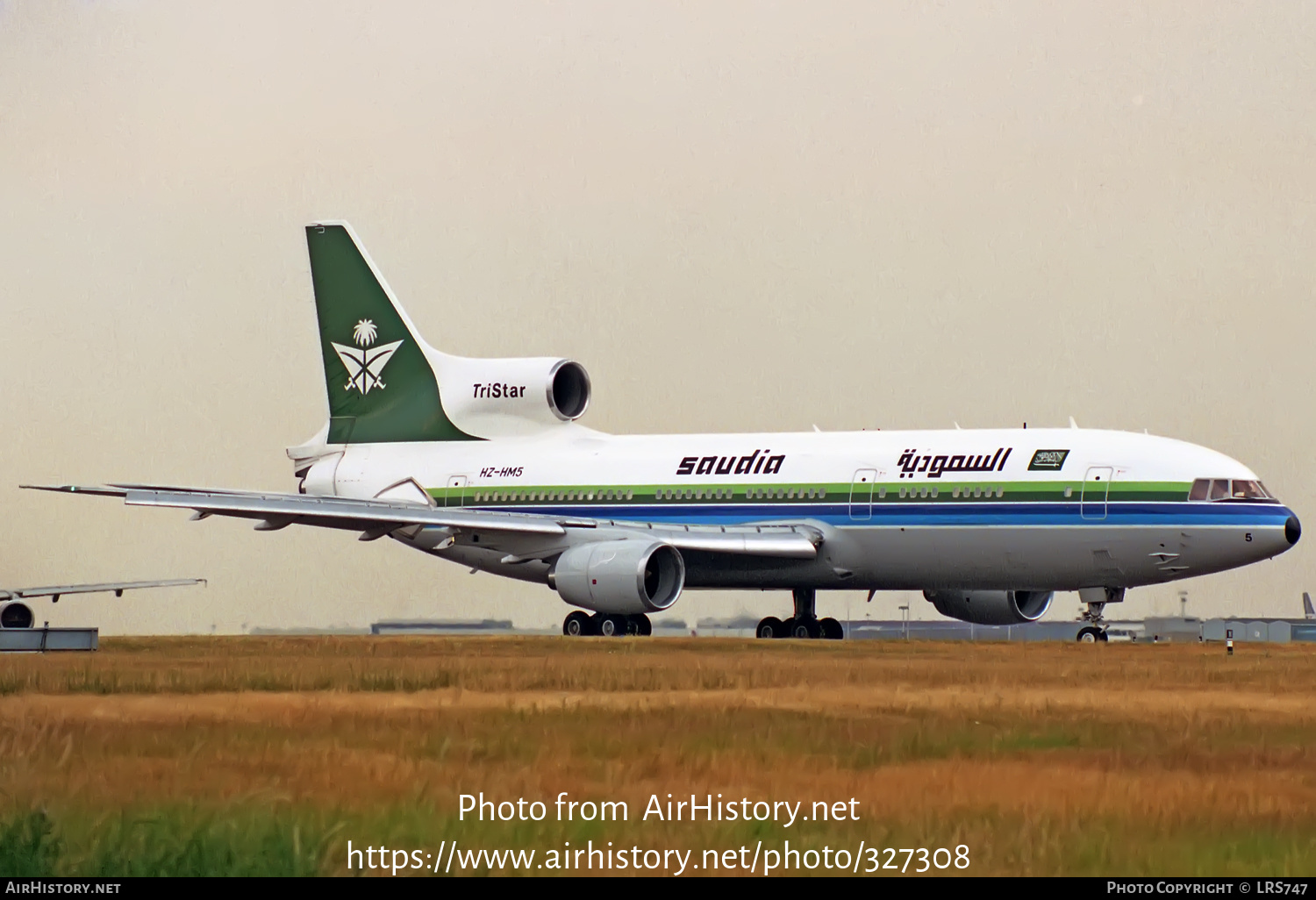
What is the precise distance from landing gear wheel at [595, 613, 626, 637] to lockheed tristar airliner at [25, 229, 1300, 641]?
2.5 inches

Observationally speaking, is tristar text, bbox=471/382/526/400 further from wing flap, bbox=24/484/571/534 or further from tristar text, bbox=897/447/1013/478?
tristar text, bbox=897/447/1013/478

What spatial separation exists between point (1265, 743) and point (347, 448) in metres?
36.3

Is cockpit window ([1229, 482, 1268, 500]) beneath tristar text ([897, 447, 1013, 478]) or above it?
beneath

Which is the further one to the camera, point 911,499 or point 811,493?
point 811,493

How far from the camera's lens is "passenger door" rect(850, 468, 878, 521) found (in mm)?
40719

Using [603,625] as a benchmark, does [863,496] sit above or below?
above

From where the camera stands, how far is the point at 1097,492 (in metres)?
38.1

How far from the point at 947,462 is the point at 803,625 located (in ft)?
19.5

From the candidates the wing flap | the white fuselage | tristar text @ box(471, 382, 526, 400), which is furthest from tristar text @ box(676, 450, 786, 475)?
tristar text @ box(471, 382, 526, 400)

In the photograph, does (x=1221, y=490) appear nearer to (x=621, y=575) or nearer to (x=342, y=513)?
(x=621, y=575)

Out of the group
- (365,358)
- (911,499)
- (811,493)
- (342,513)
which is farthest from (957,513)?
(365,358)

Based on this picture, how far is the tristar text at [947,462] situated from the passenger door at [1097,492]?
5.60ft

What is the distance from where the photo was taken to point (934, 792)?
11820 mm
